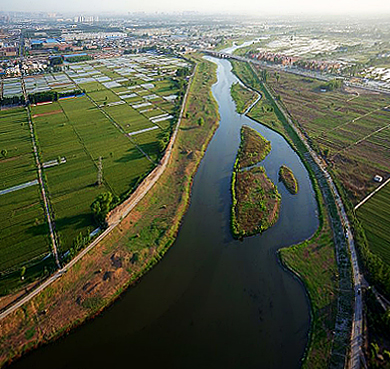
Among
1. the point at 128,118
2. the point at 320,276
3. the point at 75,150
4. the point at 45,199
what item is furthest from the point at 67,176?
the point at 320,276

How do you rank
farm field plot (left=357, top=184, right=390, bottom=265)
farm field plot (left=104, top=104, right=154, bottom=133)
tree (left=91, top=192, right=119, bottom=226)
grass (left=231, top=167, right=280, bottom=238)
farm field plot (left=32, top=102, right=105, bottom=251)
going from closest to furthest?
1. farm field plot (left=357, top=184, right=390, bottom=265)
2. tree (left=91, top=192, right=119, bottom=226)
3. farm field plot (left=32, top=102, right=105, bottom=251)
4. grass (left=231, top=167, right=280, bottom=238)
5. farm field plot (left=104, top=104, right=154, bottom=133)

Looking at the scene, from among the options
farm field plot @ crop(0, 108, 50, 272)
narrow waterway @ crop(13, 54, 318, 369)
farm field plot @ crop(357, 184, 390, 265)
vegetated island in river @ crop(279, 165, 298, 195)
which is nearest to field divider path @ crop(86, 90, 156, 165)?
narrow waterway @ crop(13, 54, 318, 369)

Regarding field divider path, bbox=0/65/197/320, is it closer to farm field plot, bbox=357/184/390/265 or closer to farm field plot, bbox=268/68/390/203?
farm field plot, bbox=268/68/390/203

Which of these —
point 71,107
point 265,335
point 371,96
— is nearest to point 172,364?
point 265,335

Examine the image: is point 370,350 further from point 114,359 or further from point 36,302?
point 36,302

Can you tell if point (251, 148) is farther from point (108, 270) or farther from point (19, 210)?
point (19, 210)

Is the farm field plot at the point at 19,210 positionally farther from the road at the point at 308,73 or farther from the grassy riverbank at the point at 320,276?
the road at the point at 308,73

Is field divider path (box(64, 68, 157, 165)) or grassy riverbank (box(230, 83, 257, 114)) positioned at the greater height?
grassy riverbank (box(230, 83, 257, 114))
